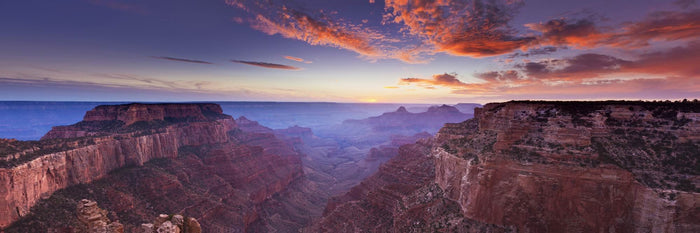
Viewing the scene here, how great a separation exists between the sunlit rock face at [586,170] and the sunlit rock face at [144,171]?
1514 inches

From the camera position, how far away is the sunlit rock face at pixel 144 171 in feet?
92.6

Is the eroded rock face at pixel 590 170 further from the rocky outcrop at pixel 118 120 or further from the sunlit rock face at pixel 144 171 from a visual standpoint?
the rocky outcrop at pixel 118 120

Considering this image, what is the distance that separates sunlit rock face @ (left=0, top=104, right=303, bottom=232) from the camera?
92.6ft

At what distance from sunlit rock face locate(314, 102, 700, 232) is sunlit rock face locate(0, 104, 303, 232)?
3845cm

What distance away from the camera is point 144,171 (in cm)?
4578

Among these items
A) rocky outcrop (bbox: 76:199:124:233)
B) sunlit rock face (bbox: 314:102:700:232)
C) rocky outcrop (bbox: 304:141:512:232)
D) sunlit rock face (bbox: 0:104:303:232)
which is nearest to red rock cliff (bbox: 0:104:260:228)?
sunlit rock face (bbox: 0:104:303:232)

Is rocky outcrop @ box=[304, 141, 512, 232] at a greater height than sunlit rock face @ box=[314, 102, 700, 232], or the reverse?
sunlit rock face @ box=[314, 102, 700, 232]

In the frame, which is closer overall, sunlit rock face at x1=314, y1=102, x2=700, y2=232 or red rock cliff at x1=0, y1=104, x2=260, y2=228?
sunlit rock face at x1=314, y1=102, x2=700, y2=232

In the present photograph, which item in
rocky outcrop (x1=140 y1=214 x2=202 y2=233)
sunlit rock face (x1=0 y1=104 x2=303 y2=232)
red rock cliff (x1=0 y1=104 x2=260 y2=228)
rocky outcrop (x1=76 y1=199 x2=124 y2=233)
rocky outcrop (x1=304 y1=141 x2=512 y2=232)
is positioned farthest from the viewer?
sunlit rock face (x1=0 y1=104 x2=303 y2=232)

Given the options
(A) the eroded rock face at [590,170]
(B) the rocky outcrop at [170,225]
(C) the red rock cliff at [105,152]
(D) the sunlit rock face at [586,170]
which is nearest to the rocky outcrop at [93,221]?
(B) the rocky outcrop at [170,225]

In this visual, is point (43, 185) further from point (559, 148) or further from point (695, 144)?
point (695, 144)

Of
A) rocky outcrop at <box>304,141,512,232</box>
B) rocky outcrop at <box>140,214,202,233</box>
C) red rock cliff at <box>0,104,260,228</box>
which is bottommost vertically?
rocky outcrop at <box>304,141,512,232</box>

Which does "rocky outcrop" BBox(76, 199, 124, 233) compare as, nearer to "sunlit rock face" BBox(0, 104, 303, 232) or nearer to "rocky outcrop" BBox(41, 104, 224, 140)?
"sunlit rock face" BBox(0, 104, 303, 232)

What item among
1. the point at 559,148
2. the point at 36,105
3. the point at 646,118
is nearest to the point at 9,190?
the point at 559,148
